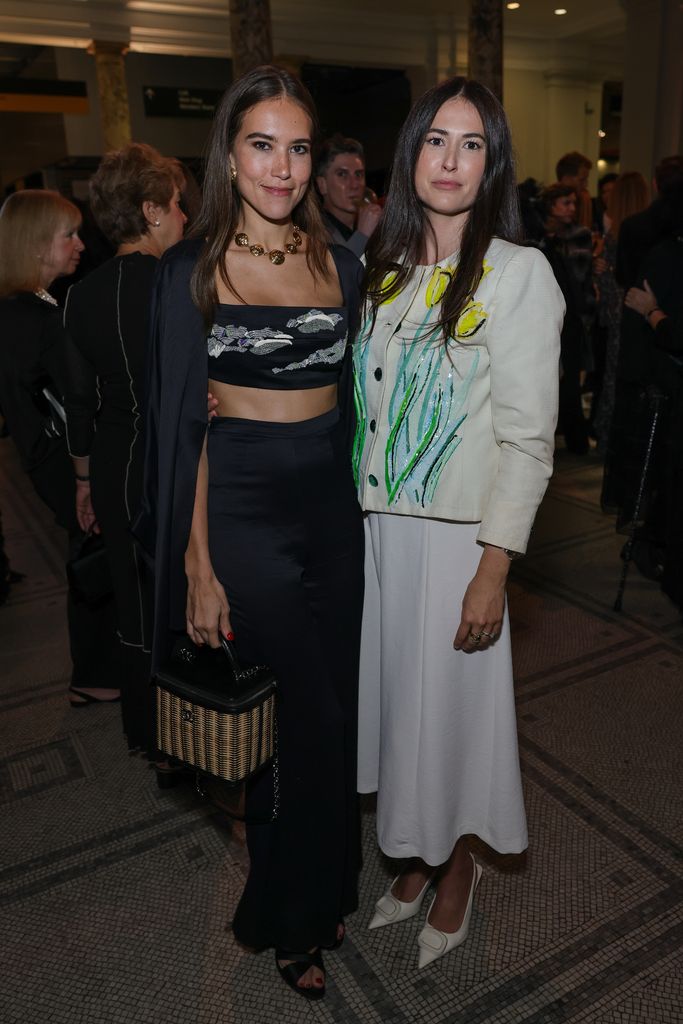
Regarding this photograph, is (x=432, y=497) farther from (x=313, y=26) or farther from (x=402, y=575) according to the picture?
(x=313, y=26)

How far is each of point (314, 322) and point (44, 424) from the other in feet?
5.76

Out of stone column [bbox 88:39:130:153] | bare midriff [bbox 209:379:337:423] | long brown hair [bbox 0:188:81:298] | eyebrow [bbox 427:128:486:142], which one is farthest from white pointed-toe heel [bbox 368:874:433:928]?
stone column [bbox 88:39:130:153]

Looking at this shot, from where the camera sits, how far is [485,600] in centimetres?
175

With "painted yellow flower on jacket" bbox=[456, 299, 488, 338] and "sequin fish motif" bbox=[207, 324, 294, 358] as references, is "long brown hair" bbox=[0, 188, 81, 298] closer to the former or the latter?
"sequin fish motif" bbox=[207, 324, 294, 358]

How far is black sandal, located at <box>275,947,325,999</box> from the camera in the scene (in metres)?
1.97

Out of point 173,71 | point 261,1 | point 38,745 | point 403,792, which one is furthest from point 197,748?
point 173,71

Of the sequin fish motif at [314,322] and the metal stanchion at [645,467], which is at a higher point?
the sequin fish motif at [314,322]

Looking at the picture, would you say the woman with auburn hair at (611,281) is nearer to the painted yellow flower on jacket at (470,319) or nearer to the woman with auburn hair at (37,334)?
the woman with auburn hair at (37,334)

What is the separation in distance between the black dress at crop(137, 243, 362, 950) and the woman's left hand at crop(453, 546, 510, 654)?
0.30 meters

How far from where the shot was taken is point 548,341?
1628 mm

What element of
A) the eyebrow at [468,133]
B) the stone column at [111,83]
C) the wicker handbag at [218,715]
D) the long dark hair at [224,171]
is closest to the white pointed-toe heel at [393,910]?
the wicker handbag at [218,715]

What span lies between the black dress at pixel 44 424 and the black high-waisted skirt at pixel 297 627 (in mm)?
1381

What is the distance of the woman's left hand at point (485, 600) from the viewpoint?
1.74m

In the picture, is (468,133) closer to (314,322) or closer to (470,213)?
(470,213)
